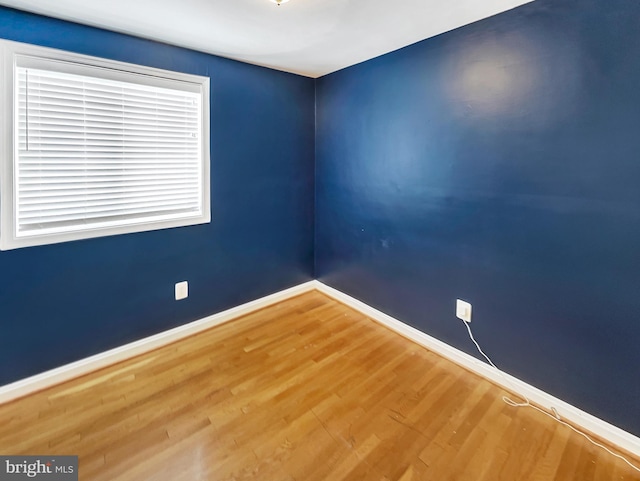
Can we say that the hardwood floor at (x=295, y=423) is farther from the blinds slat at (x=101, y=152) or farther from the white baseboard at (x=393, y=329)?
the blinds slat at (x=101, y=152)

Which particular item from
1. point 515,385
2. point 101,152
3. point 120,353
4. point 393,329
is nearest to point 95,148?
point 101,152

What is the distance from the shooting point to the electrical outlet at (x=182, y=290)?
249 cm

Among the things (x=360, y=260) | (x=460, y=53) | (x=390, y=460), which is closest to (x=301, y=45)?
(x=460, y=53)

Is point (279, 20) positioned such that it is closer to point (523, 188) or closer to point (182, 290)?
point (523, 188)

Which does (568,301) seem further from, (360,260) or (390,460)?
(360,260)

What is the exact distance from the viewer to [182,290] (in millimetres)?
2514

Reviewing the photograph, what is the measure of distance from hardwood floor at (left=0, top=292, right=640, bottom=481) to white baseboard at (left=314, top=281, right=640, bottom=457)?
8 cm

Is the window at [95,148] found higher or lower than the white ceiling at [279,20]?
lower

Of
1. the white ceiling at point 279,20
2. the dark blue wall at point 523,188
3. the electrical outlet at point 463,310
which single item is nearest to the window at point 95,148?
the white ceiling at point 279,20

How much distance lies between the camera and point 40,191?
6.19 ft

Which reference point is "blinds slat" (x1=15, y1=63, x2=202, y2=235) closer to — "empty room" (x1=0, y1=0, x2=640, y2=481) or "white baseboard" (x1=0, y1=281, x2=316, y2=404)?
"empty room" (x1=0, y1=0, x2=640, y2=481)

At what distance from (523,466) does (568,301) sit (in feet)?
2.82

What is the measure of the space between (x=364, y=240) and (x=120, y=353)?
6.88 feet

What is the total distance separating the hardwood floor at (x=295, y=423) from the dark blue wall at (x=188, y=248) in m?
0.32
